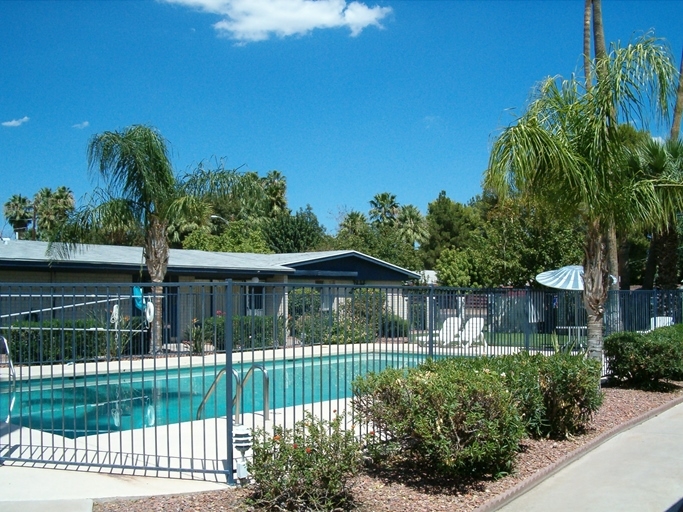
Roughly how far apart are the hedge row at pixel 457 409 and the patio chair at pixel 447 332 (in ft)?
6.92

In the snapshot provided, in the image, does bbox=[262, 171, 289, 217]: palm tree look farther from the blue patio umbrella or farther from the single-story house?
the blue patio umbrella

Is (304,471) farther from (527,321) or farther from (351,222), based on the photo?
(351,222)

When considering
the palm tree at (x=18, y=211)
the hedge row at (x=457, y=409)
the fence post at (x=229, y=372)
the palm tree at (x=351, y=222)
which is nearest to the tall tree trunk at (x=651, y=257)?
the hedge row at (x=457, y=409)

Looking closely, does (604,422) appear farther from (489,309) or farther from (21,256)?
(21,256)

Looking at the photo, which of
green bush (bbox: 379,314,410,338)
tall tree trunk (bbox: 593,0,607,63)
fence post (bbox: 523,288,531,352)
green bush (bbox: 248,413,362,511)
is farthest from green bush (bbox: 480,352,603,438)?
tall tree trunk (bbox: 593,0,607,63)

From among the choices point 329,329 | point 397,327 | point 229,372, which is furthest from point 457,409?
point 397,327

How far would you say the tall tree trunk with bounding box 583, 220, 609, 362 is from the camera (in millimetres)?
12289

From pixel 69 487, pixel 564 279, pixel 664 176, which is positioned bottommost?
pixel 69 487

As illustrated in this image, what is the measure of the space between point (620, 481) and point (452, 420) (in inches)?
104

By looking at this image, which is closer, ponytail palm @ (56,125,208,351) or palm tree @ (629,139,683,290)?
palm tree @ (629,139,683,290)

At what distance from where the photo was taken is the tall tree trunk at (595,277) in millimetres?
12289

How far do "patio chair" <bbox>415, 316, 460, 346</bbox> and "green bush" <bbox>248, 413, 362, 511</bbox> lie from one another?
4856 millimetres

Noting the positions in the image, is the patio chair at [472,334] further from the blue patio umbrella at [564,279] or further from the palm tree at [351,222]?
the palm tree at [351,222]

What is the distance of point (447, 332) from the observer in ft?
39.6
